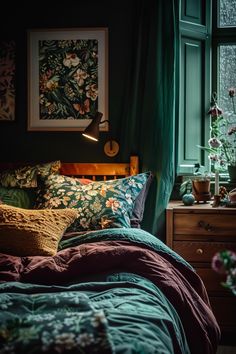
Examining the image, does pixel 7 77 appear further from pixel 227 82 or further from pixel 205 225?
pixel 205 225

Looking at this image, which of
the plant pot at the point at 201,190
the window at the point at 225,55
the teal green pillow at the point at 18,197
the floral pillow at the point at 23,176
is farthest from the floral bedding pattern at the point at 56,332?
the window at the point at 225,55

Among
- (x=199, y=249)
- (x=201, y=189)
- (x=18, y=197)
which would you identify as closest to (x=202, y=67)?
(x=201, y=189)

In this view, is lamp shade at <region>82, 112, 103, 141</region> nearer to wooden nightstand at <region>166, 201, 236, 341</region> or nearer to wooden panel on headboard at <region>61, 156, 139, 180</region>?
wooden panel on headboard at <region>61, 156, 139, 180</region>

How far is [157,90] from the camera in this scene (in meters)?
3.42

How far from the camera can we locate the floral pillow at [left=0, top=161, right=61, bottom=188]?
327 centimetres

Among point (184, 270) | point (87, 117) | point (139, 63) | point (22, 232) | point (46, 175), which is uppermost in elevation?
point (139, 63)

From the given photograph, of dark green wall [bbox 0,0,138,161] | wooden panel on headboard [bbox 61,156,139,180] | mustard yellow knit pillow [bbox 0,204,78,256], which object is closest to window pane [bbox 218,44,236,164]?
dark green wall [bbox 0,0,138,161]

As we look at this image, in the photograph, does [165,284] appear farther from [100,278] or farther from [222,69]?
[222,69]

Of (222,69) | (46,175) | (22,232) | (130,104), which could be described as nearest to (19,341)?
(22,232)

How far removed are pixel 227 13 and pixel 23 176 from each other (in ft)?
5.89

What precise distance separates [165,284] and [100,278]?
0.84 feet

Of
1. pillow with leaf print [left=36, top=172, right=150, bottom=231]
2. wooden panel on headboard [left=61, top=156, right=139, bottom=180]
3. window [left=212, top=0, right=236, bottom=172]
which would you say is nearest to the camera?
pillow with leaf print [left=36, top=172, right=150, bottom=231]

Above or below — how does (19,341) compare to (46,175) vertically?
below

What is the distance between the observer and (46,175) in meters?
3.19
